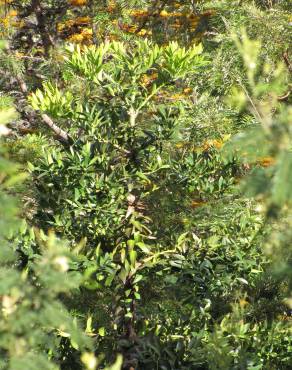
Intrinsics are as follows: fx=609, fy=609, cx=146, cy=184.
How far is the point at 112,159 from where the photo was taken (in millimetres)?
3693

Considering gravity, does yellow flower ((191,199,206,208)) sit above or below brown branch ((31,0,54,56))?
below

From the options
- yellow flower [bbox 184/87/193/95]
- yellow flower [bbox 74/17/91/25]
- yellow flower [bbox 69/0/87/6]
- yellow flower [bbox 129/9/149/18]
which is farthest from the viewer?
yellow flower [bbox 129/9/149/18]

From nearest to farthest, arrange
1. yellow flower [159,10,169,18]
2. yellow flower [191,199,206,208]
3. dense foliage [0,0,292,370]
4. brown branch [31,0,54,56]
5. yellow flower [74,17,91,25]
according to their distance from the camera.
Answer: dense foliage [0,0,292,370]
yellow flower [191,199,206,208]
brown branch [31,0,54,56]
yellow flower [74,17,91,25]
yellow flower [159,10,169,18]

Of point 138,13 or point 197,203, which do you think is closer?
point 197,203

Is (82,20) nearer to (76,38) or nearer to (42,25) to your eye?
(76,38)

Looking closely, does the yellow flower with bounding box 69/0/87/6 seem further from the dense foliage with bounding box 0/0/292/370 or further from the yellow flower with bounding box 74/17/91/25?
the dense foliage with bounding box 0/0/292/370

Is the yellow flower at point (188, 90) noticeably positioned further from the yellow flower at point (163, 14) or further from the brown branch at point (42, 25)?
the yellow flower at point (163, 14)

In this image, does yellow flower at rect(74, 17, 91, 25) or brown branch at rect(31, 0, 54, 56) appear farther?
yellow flower at rect(74, 17, 91, 25)

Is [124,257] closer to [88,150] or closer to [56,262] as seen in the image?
[88,150]

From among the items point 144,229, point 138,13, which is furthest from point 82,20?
point 144,229

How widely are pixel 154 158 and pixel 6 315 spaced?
210cm

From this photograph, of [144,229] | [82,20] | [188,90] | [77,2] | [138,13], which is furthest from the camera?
[138,13]

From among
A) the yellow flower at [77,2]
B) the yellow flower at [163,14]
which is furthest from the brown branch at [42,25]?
the yellow flower at [163,14]

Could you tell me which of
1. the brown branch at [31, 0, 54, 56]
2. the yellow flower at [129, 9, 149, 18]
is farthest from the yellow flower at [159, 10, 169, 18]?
the brown branch at [31, 0, 54, 56]
